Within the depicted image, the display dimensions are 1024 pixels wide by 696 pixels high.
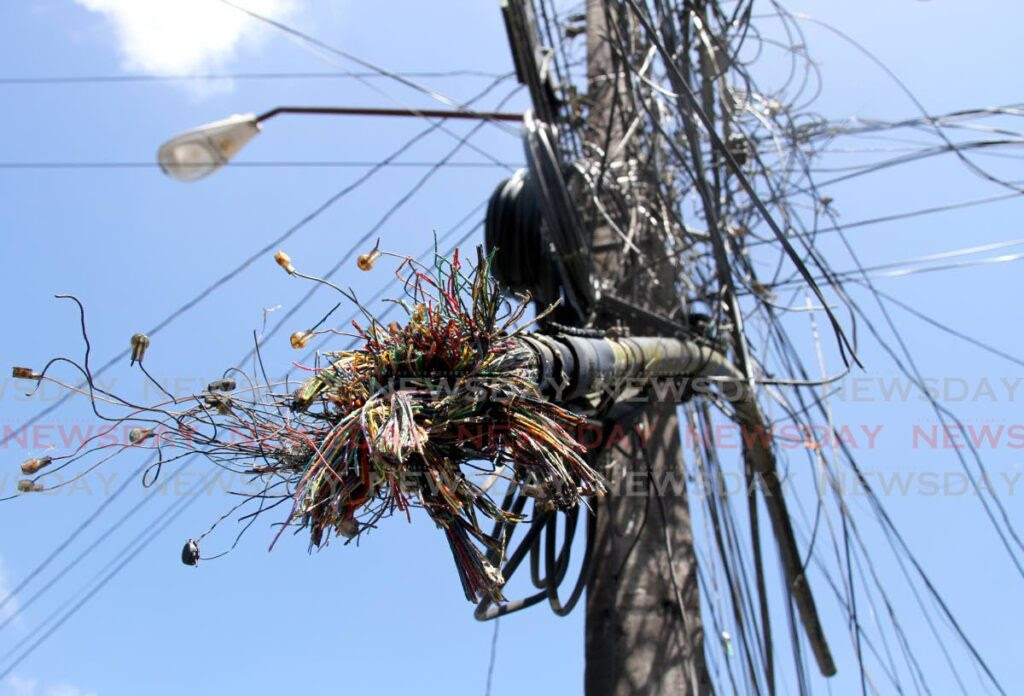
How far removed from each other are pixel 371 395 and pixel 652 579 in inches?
78.2

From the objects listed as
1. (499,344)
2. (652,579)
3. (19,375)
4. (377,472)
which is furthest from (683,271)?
(19,375)

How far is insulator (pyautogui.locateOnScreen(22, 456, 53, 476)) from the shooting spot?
59.5 inches

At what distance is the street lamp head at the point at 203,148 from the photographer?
426 centimetres

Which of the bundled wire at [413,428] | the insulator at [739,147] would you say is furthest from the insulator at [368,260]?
the insulator at [739,147]

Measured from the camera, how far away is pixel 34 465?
1.52m

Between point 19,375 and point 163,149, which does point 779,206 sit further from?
point 19,375

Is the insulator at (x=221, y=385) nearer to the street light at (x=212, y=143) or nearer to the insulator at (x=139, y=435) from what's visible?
the insulator at (x=139, y=435)

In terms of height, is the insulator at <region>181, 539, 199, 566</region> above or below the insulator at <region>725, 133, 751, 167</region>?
below

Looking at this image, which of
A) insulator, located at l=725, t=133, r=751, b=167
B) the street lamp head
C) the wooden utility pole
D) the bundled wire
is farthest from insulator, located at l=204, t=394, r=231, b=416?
insulator, located at l=725, t=133, r=751, b=167

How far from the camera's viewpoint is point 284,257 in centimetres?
166

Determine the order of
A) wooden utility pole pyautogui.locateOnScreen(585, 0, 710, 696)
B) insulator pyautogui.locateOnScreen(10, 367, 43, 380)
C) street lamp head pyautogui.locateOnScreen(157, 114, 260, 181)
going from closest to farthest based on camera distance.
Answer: insulator pyautogui.locateOnScreen(10, 367, 43, 380)
wooden utility pole pyautogui.locateOnScreen(585, 0, 710, 696)
street lamp head pyautogui.locateOnScreen(157, 114, 260, 181)

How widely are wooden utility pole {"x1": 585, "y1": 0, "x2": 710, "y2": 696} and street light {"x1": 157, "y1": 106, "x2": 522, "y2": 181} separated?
179cm

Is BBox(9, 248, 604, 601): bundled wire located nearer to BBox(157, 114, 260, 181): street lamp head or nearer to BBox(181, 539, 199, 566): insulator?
BBox(181, 539, 199, 566): insulator

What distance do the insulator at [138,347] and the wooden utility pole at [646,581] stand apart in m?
1.91
